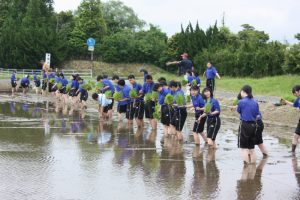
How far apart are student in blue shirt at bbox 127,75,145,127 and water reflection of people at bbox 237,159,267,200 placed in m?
6.55

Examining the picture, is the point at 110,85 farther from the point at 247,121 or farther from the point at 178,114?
the point at 247,121

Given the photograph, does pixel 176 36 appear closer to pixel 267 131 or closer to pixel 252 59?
pixel 252 59

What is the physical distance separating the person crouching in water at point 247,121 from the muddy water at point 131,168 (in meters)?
0.40

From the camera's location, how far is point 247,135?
10625 mm

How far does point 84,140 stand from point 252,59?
26.6 m

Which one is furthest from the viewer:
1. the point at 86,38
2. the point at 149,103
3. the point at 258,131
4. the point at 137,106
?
the point at 86,38

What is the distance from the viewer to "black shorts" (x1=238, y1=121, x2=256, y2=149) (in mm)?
10625

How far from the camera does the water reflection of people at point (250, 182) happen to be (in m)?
8.23

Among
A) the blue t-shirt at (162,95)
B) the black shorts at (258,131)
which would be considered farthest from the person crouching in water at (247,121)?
the blue t-shirt at (162,95)

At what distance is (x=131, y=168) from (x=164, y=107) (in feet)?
15.1

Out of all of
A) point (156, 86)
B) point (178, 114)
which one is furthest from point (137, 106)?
point (178, 114)

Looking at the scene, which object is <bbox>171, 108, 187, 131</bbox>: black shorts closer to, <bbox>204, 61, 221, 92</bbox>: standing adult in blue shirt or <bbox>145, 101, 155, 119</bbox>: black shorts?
<bbox>145, 101, 155, 119</bbox>: black shorts

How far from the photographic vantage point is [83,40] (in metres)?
67.2

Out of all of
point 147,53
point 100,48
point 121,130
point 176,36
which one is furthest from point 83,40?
point 121,130
